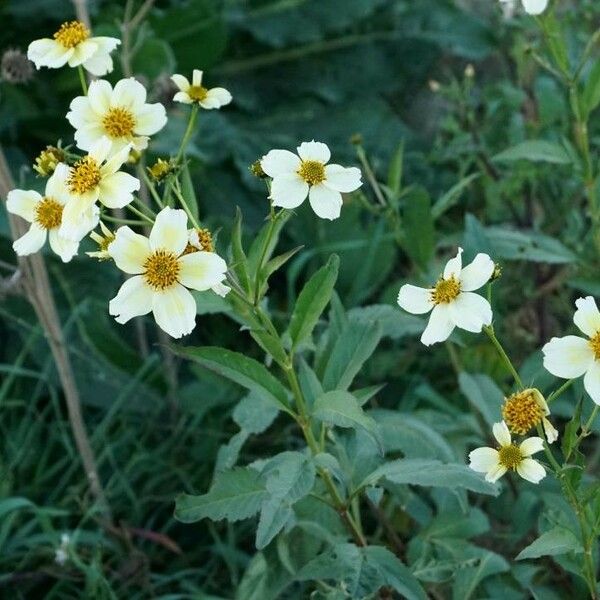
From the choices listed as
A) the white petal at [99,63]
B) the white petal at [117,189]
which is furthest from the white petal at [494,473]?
the white petal at [99,63]

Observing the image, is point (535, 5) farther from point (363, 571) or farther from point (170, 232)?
point (363, 571)

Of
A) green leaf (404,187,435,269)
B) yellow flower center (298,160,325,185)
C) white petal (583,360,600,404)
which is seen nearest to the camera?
white petal (583,360,600,404)

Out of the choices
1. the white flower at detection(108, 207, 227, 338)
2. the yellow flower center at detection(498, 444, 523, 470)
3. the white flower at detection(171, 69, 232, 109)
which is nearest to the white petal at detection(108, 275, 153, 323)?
the white flower at detection(108, 207, 227, 338)

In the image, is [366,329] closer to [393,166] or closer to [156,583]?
[393,166]

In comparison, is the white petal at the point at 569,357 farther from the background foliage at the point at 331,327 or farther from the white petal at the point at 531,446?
the background foliage at the point at 331,327

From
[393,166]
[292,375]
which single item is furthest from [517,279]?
[292,375]

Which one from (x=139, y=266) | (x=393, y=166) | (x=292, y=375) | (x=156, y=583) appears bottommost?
(x=156, y=583)

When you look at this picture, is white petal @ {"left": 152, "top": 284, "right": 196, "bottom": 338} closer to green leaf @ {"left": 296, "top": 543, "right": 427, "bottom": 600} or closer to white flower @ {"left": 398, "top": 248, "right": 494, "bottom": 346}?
white flower @ {"left": 398, "top": 248, "right": 494, "bottom": 346}
